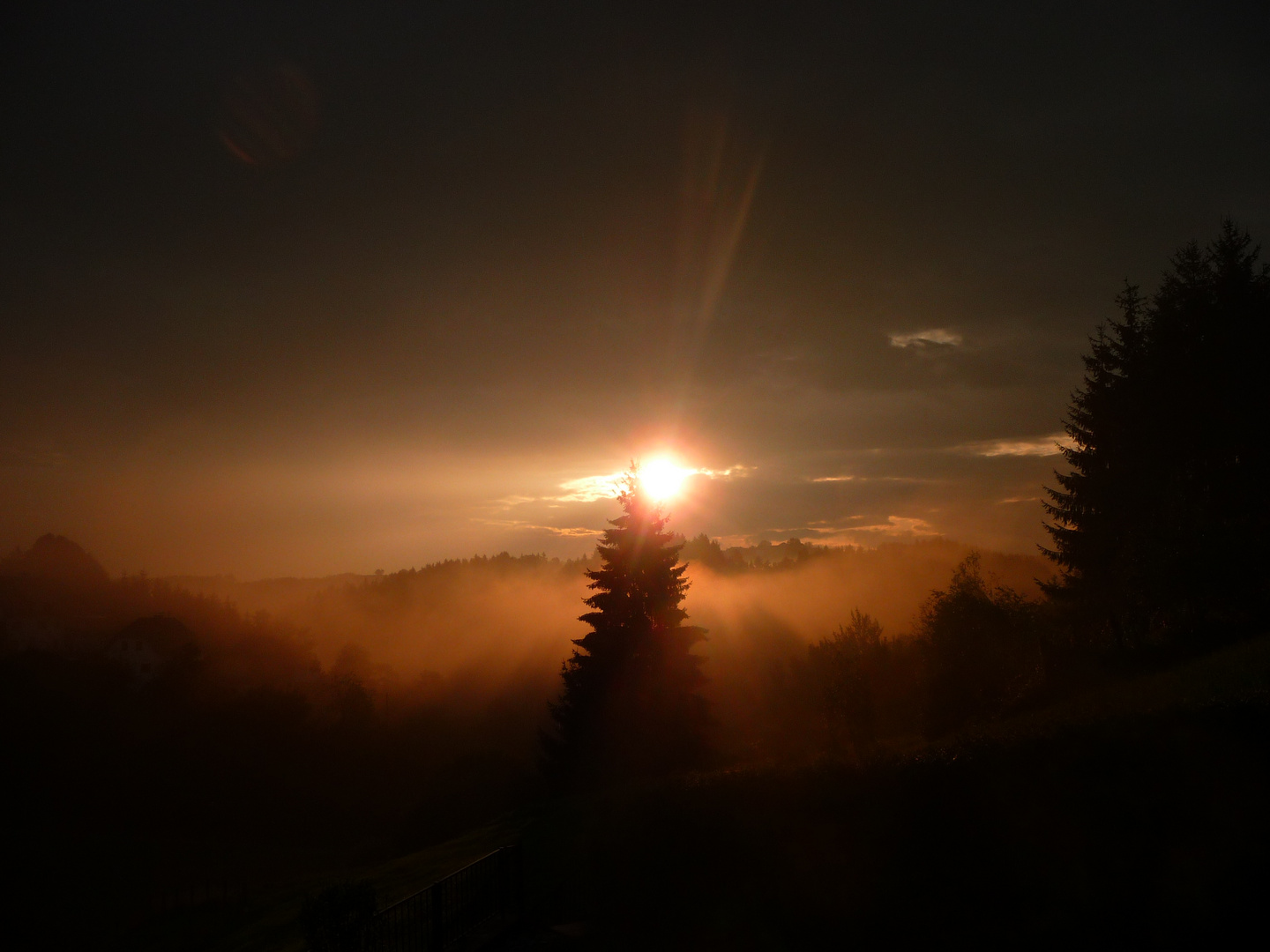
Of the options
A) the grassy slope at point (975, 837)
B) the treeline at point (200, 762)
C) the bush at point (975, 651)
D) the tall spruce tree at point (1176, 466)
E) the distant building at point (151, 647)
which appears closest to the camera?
the grassy slope at point (975, 837)

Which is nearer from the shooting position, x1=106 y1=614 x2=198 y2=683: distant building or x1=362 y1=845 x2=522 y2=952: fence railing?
x1=362 y1=845 x2=522 y2=952: fence railing

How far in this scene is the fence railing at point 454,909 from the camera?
14.2 m

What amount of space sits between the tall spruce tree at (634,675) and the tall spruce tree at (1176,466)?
2091cm

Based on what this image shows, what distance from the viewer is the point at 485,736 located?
108750 millimetres

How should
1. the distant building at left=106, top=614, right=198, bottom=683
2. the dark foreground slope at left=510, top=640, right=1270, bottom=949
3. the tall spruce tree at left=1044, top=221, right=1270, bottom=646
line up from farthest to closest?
the distant building at left=106, top=614, right=198, bottom=683, the tall spruce tree at left=1044, top=221, right=1270, bottom=646, the dark foreground slope at left=510, top=640, right=1270, bottom=949

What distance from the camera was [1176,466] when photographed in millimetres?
36375

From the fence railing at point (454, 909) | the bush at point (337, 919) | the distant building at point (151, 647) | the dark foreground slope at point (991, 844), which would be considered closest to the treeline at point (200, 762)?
the distant building at point (151, 647)

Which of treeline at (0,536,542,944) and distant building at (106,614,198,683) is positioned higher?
distant building at (106,614,198,683)

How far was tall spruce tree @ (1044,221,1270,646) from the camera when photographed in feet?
95.5

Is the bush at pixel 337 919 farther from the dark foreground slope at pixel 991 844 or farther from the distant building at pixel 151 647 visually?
the distant building at pixel 151 647

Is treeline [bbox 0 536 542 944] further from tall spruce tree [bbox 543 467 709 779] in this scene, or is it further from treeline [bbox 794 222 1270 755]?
treeline [bbox 794 222 1270 755]

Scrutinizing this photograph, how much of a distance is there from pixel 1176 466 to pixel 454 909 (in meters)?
37.9

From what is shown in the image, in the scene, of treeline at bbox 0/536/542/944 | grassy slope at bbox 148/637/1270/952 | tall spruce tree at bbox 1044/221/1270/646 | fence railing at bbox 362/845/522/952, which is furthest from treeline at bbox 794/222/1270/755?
treeline at bbox 0/536/542/944

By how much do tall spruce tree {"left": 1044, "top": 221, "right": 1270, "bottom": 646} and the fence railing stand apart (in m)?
26.0
